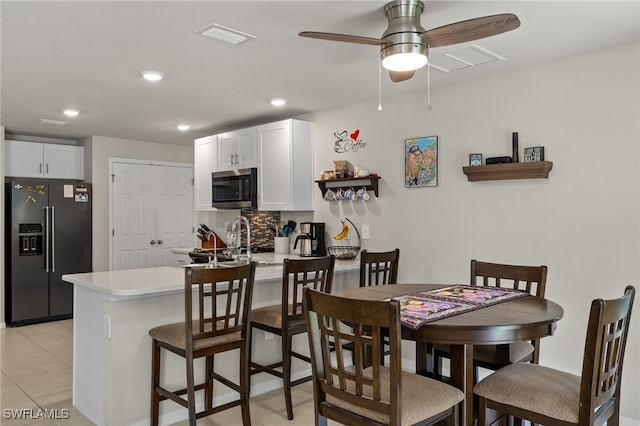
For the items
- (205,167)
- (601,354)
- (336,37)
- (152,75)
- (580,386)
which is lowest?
(580,386)

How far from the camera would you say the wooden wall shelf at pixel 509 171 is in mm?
3109

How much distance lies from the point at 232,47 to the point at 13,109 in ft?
9.50

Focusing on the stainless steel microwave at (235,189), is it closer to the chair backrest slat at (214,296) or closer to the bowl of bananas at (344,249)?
the bowl of bananas at (344,249)

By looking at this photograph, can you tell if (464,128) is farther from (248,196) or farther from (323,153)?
(248,196)

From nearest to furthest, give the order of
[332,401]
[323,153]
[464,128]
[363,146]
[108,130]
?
[332,401] < [464,128] < [363,146] < [323,153] < [108,130]

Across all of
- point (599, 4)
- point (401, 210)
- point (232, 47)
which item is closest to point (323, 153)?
point (401, 210)

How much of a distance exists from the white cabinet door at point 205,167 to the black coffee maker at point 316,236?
1489 mm

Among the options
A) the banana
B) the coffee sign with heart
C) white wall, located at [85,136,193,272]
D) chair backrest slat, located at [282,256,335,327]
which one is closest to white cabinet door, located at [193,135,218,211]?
white wall, located at [85,136,193,272]

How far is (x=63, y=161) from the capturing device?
19.9 feet

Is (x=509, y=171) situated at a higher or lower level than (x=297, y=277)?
higher

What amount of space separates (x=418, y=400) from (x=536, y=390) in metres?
0.52

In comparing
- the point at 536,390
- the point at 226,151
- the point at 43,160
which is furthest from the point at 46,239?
the point at 536,390

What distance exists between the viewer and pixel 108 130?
5.65m

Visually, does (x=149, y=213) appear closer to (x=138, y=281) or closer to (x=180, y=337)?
(x=138, y=281)
